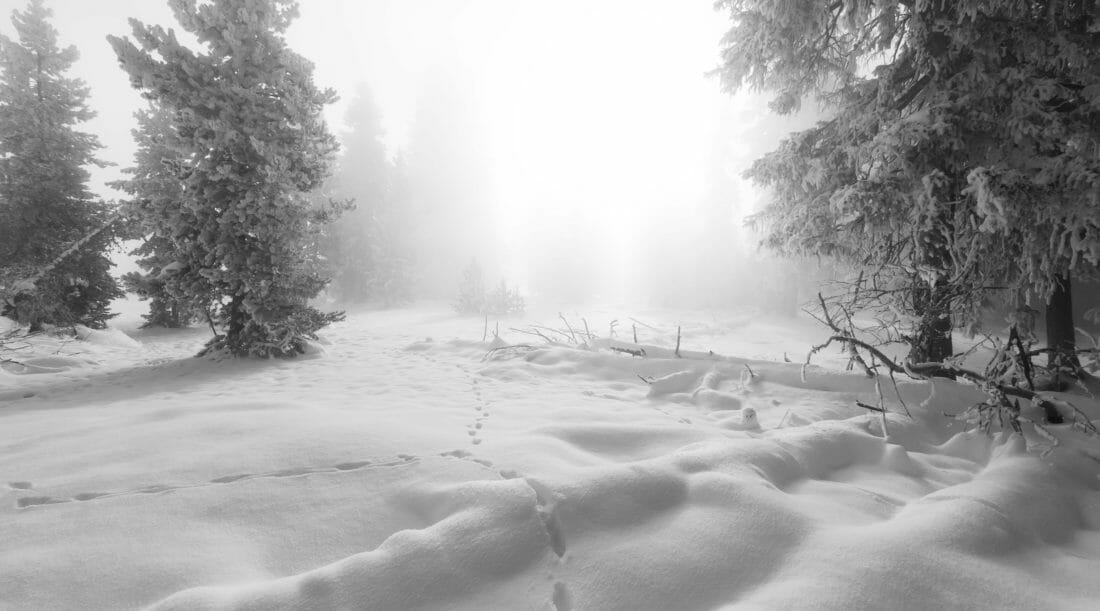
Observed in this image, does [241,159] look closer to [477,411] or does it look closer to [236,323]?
[236,323]

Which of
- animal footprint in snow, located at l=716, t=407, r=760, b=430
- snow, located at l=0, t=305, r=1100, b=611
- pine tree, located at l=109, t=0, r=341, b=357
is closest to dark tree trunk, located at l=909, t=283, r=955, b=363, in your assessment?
snow, located at l=0, t=305, r=1100, b=611

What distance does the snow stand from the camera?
70.2 inches

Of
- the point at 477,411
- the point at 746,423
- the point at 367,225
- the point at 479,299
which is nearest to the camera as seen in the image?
the point at 746,423

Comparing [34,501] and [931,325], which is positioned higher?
[931,325]

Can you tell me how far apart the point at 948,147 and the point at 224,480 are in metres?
7.54

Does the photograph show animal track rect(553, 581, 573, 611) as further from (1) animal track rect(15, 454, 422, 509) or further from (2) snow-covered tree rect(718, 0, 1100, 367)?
(2) snow-covered tree rect(718, 0, 1100, 367)

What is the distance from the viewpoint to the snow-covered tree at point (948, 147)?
473cm

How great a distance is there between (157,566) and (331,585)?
2.68ft

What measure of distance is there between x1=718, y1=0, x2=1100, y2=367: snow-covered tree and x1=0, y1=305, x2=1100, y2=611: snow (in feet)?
5.14

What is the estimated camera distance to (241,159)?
7945mm

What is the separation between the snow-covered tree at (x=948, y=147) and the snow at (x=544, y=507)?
1.57 meters

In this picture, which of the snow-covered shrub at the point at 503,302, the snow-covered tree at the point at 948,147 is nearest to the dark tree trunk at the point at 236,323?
the snow-covered tree at the point at 948,147

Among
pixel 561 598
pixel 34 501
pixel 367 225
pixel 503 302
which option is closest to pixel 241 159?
pixel 34 501

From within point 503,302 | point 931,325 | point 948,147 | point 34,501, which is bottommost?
point 34,501
